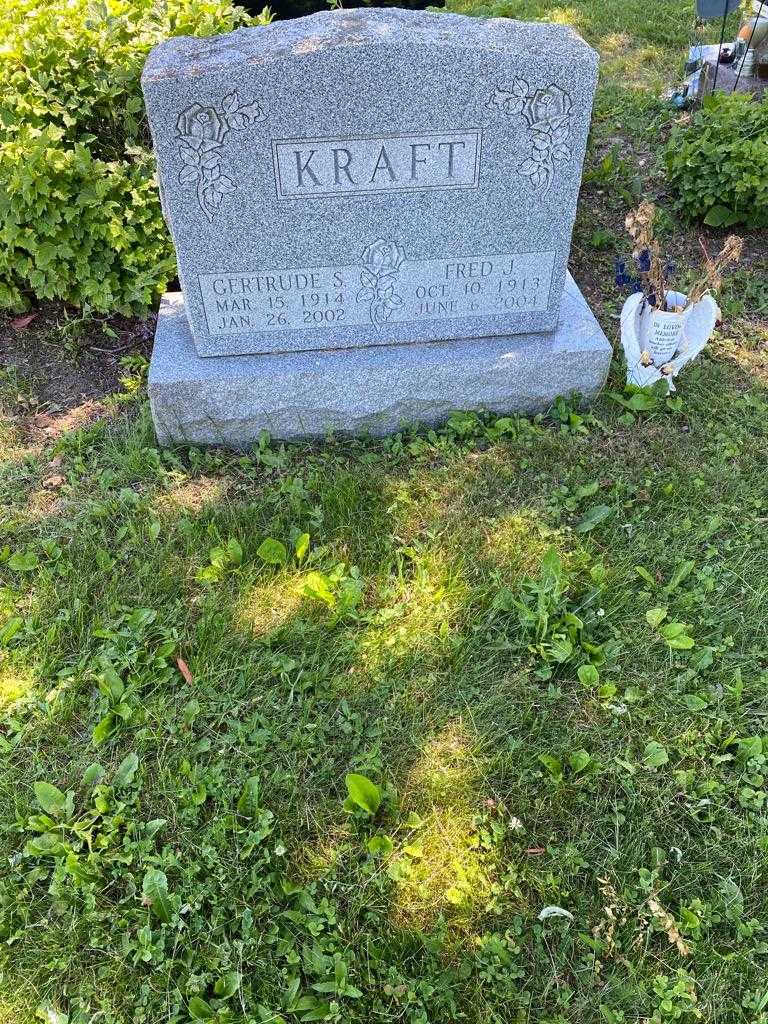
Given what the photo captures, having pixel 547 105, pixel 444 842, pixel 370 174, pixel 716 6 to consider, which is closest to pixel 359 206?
pixel 370 174

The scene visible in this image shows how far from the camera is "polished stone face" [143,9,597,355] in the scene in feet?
8.62

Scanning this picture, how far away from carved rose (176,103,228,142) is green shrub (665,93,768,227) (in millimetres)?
2659

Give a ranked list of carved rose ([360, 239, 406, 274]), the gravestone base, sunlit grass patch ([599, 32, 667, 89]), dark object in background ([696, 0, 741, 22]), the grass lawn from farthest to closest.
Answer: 1. sunlit grass patch ([599, 32, 667, 89])
2. dark object in background ([696, 0, 741, 22])
3. the gravestone base
4. carved rose ([360, 239, 406, 274])
5. the grass lawn

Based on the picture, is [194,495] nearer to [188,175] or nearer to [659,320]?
[188,175]

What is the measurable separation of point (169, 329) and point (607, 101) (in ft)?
12.4

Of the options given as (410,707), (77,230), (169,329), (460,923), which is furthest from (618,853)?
(77,230)

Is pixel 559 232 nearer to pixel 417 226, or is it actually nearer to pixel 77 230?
pixel 417 226

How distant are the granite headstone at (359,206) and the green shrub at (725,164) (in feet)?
4.54

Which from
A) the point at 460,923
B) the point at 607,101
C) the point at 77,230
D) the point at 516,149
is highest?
the point at 516,149

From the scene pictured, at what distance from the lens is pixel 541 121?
111 inches

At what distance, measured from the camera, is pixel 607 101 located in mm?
5453

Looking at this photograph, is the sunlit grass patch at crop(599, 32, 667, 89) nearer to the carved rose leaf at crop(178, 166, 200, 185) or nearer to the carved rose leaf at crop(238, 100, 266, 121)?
the carved rose leaf at crop(238, 100, 266, 121)

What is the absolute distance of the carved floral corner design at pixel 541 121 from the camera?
2752mm

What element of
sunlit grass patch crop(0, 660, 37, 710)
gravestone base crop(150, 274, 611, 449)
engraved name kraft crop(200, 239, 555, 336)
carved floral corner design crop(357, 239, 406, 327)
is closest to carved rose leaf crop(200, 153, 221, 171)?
engraved name kraft crop(200, 239, 555, 336)
